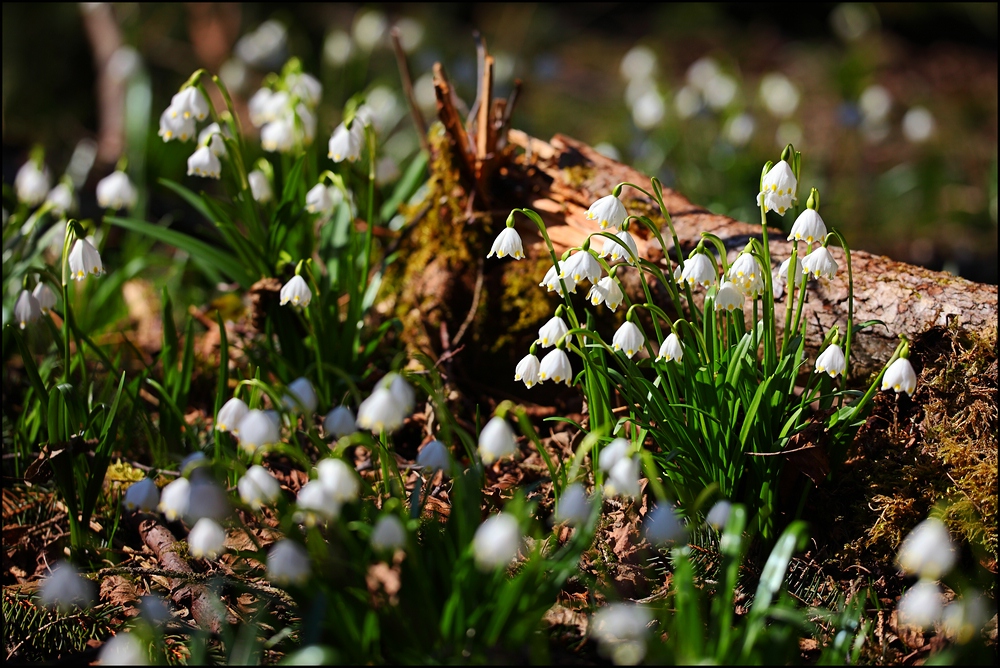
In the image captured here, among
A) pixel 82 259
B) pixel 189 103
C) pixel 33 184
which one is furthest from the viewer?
pixel 33 184

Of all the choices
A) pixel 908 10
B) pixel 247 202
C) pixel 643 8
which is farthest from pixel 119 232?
pixel 908 10

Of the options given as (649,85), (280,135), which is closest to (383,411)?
(280,135)

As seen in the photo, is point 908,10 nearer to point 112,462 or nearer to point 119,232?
point 119,232

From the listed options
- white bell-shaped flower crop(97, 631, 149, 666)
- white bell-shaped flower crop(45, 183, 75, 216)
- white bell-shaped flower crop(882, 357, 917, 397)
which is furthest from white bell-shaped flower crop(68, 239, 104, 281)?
white bell-shaped flower crop(882, 357, 917, 397)

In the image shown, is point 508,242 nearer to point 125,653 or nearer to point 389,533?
point 389,533

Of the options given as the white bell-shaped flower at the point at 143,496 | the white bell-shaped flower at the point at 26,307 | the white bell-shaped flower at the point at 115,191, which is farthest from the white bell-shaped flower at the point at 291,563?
the white bell-shaped flower at the point at 115,191

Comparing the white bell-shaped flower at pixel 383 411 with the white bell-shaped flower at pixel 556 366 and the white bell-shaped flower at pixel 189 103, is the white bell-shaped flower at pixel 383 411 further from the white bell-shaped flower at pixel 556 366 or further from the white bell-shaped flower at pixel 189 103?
the white bell-shaped flower at pixel 189 103
